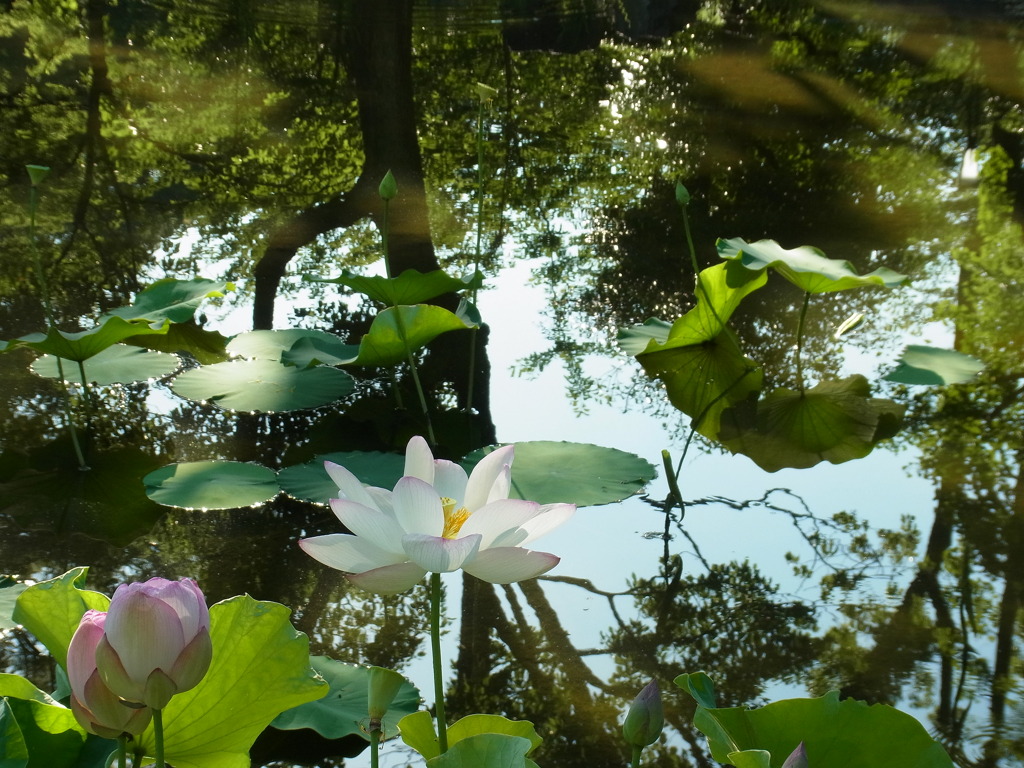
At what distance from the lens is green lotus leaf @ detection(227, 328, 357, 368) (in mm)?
1989

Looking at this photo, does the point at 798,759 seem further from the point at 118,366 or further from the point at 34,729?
the point at 118,366

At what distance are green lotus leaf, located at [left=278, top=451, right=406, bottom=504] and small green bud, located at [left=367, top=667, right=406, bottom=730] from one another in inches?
32.1

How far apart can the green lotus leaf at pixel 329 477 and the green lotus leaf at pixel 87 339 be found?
0.36m

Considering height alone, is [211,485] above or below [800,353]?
below

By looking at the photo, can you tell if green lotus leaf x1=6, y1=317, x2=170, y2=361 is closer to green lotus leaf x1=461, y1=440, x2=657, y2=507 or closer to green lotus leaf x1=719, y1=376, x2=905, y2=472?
green lotus leaf x1=461, y1=440, x2=657, y2=507

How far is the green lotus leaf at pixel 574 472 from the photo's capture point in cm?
148

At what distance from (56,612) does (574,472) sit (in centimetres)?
98

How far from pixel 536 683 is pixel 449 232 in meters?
2.14

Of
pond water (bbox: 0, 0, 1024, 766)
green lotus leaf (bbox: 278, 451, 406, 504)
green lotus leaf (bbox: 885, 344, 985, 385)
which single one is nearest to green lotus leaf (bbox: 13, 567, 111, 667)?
pond water (bbox: 0, 0, 1024, 766)

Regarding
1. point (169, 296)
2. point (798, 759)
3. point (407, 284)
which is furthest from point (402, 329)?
point (798, 759)

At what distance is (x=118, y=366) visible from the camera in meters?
1.97

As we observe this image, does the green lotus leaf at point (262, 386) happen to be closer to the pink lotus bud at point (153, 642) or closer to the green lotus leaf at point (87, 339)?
the green lotus leaf at point (87, 339)

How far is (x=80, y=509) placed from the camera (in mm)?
1546

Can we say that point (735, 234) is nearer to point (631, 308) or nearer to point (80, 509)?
point (631, 308)
